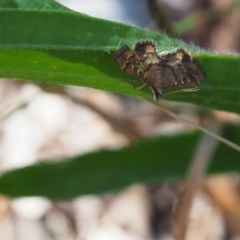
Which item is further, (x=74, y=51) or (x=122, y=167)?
(x=122, y=167)

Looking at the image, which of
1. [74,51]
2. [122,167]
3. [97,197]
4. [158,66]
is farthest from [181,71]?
[97,197]

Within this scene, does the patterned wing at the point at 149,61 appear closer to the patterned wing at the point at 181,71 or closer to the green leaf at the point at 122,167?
the patterned wing at the point at 181,71

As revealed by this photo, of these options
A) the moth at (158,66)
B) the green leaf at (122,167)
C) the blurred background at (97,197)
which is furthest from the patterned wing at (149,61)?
the blurred background at (97,197)

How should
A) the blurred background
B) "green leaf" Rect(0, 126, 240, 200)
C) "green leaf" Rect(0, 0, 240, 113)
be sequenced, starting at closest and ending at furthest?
"green leaf" Rect(0, 0, 240, 113), "green leaf" Rect(0, 126, 240, 200), the blurred background

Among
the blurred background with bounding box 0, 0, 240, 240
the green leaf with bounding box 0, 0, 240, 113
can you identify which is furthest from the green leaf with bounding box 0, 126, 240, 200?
the green leaf with bounding box 0, 0, 240, 113

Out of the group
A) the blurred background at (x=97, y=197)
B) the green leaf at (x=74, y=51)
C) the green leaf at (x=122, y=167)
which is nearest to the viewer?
the green leaf at (x=74, y=51)

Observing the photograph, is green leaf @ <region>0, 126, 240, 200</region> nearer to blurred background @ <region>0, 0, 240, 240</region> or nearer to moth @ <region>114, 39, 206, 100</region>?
blurred background @ <region>0, 0, 240, 240</region>

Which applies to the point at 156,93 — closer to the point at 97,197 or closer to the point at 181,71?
the point at 181,71
